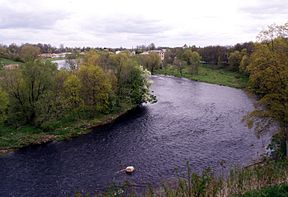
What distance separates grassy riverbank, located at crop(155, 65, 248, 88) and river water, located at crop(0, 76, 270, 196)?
30.2 m

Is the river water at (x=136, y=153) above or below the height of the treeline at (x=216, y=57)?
below

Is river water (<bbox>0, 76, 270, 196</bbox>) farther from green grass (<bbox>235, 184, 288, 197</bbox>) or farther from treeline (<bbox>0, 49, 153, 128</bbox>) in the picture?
green grass (<bbox>235, 184, 288, 197</bbox>)

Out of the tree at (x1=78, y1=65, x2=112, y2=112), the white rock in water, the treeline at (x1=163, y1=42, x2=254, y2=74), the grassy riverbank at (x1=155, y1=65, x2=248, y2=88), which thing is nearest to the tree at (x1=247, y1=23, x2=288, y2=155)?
the white rock in water

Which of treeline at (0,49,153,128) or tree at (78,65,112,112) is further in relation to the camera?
tree at (78,65,112,112)

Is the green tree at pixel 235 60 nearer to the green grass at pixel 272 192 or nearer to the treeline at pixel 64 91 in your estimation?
the treeline at pixel 64 91

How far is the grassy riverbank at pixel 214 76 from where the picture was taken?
77.8 m

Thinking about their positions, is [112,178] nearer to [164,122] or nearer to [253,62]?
[253,62]

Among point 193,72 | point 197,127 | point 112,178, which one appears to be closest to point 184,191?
point 112,178

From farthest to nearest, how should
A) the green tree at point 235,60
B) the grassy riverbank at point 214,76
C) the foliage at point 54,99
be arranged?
the green tree at point 235,60
the grassy riverbank at point 214,76
the foliage at point 54,99

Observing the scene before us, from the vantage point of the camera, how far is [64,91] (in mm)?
43094

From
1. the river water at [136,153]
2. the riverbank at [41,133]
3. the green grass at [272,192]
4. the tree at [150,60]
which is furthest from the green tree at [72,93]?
the tree at [150,60]

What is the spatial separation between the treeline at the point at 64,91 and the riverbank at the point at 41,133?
111 centimetres

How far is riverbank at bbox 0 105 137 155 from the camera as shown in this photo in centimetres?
3457

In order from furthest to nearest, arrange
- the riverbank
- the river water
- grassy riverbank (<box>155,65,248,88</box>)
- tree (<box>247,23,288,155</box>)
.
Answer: grassy riverbank (<box>155,65,248,88</box>) < the riverbank < the river water < tree (<box>247,23,288,155</box>)
